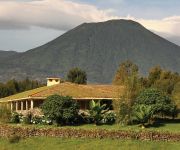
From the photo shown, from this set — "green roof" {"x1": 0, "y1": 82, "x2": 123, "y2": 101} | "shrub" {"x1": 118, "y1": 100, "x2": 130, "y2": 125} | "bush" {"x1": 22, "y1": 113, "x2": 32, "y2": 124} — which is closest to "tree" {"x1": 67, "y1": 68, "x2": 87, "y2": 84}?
"green roof" {"x1": 0, "y1": 82, "x2": 123, "y2": 101}

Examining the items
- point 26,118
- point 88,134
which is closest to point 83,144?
point 88,134

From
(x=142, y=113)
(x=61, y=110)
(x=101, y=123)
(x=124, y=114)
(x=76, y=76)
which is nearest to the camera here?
(x=142, y=113)

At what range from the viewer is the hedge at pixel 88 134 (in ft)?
117

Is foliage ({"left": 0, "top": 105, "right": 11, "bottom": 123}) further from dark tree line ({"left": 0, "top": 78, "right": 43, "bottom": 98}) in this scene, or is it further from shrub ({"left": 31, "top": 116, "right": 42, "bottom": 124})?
dark tree line ({"left": 0, "top": 78, "right": 43, "bottom": 98})

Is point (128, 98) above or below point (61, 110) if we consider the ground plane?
above

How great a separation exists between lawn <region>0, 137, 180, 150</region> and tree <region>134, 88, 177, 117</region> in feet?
28.2

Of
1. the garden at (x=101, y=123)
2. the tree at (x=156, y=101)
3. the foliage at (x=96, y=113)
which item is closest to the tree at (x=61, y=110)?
the garden at (x=101, y=123)

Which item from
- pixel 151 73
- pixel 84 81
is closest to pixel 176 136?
pixel 151 73

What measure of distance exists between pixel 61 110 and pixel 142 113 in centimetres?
657

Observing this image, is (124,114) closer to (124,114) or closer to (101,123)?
(124,114)

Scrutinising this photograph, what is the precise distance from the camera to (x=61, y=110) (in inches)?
1682

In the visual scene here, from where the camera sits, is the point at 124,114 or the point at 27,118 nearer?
the point at 124,114

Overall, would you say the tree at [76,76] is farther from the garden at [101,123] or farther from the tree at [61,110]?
the tree at [61,110]

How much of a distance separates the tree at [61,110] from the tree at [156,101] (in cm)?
526
